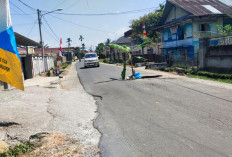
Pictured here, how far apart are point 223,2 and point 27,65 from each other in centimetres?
2457

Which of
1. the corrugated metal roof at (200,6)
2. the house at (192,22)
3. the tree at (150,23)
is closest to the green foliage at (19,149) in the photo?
the house at (192,22)

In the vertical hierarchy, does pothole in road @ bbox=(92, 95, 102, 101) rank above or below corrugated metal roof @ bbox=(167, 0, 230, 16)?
below

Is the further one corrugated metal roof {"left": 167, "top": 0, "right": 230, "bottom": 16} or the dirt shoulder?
corrugated metal roof {"left": 167, "top": 0, "right": 230, "bottom": 16}

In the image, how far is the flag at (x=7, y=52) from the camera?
3.04 metres

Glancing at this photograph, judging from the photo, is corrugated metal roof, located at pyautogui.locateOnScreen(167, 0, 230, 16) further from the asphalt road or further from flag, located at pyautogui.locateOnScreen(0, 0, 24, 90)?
flag, located at pyautogui.locateOnScreen(0, 0, 24, 90)

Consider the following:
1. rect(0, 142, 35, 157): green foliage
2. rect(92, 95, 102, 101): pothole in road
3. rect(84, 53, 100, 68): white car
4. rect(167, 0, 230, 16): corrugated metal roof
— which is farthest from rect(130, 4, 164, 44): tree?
rect(0, 142, 35, 157): green foliage

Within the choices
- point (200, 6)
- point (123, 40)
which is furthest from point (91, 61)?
point (123, 40)

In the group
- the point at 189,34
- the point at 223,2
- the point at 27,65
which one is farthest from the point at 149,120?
the point at 223,2

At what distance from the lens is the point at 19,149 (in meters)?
3.52

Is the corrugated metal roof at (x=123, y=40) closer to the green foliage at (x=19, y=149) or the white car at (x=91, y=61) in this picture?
the white car at (x=91, y=61)

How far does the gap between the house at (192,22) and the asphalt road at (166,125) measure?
1169 centimetres

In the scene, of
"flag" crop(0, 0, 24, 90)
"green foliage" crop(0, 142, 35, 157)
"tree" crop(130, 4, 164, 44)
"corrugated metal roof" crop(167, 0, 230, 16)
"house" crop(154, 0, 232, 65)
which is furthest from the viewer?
"tree" crop(130, 4, 164, 44)

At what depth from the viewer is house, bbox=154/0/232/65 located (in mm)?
20697

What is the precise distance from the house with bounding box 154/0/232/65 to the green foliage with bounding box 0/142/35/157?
1597 cm
